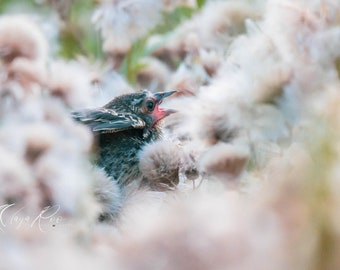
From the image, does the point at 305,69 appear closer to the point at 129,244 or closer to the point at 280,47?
the point at 280,47

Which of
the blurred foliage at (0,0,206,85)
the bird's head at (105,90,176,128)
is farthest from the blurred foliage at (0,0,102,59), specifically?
the bird's head at (105,90,176,128)

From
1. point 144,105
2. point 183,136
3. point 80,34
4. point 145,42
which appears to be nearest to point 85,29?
point 80,34

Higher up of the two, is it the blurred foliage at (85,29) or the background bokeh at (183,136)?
the background bokeh at (183,136)

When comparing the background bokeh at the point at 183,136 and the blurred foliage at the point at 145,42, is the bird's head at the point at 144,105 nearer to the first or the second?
the background bokeh at the point at 183,136

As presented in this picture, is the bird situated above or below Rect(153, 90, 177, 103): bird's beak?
below

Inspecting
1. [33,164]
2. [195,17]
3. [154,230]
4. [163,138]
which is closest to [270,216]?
[154,230]

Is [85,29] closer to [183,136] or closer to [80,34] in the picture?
[80,34]

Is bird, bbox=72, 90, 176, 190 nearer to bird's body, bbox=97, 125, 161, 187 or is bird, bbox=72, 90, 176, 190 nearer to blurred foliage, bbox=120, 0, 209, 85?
bird's body, bbox=97, 125, 161, 187

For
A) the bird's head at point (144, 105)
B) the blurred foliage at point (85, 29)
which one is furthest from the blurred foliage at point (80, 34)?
the bird's head at point (144, 105)

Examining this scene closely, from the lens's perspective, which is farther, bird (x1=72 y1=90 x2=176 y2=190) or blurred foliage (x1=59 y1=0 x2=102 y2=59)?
blurred foliage (x1=59 y1=0 x2=102 y2=59)
